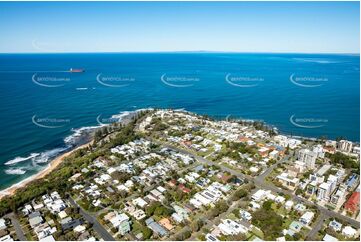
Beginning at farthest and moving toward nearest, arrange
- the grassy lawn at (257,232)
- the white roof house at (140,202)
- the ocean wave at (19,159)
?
1. the ocean wave at (19,159)
2. the white roof house at (140,202)
3. the grassy lawn at (257,232)

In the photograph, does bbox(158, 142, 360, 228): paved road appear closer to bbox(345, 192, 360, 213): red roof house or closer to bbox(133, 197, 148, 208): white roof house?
bbox(345, 192, 360, 213): red roof house

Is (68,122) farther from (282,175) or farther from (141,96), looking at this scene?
(282,175)

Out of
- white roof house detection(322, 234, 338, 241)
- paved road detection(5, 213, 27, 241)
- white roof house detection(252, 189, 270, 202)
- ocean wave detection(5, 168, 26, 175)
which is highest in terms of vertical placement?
white roof house detection(252, 189, 270, 202)

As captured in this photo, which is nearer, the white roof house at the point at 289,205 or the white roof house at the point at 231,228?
the white roof house at the point at 231,228

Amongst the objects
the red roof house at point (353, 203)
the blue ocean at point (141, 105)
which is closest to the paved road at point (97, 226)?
the blue ocean at point (141, 105)

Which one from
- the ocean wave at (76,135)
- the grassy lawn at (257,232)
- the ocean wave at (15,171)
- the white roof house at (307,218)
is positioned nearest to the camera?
the grassy lawn at (257,232)

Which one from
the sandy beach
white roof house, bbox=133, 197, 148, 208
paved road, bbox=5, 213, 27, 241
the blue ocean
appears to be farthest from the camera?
the blue ocean

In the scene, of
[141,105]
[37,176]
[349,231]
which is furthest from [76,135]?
[349,231]

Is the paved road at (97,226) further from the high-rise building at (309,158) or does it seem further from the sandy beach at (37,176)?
the high-rise building at (309,158)

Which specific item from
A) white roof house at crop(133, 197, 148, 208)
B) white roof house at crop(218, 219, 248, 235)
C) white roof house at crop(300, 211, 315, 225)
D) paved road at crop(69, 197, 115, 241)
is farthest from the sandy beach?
white roof house at crop(300, 211, 315, 225)
